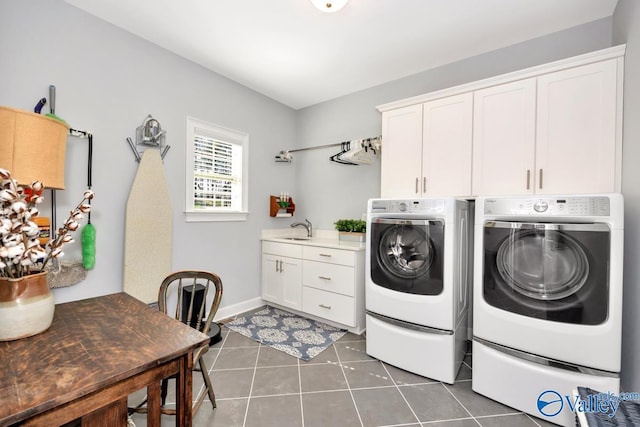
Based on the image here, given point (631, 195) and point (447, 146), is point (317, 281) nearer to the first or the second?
point (447, 146)

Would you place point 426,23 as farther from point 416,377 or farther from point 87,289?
point 87,289

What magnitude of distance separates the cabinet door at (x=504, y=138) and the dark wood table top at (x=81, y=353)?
2.26 metres

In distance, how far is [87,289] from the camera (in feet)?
7.27

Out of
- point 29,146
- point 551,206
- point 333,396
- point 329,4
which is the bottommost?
point 333,396

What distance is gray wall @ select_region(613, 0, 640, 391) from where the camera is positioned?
1.62 meters

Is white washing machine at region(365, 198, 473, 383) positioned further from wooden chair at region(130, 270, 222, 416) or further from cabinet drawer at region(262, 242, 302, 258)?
wooden chair at region(130, 270, 222, 416)

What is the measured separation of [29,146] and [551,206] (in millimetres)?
2962

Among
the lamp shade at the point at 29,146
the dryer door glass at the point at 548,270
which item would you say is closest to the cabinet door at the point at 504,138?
the dryer door glass at the point at 548,270

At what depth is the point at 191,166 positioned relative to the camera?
2.89m

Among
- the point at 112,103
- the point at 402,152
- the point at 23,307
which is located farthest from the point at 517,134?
the point at 112,103

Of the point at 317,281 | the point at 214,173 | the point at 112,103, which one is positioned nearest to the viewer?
the point at 112,103

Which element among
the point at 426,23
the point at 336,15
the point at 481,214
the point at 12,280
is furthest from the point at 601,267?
the point at 12,280

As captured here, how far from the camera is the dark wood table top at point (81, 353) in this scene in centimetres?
78

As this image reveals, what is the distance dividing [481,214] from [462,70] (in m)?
1.73
